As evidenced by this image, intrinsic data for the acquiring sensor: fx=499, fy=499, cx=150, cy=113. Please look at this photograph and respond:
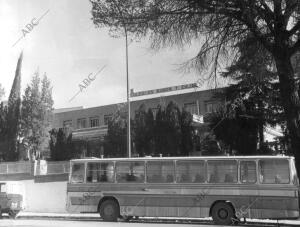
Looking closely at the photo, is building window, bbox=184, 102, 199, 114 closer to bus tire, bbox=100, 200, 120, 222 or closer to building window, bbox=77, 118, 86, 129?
building window, bbox=77, 118, 86, 129

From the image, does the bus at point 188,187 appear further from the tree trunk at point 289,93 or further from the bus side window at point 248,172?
the tree trunk at point 289,93

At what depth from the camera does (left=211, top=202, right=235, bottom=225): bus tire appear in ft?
64.8

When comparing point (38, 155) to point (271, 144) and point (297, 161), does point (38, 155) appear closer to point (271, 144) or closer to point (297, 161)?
point (271, 144)

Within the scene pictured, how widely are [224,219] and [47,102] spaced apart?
1037 inches

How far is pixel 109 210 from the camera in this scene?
21.6 metres

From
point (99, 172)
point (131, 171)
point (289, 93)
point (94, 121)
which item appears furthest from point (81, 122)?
point (289, 93)

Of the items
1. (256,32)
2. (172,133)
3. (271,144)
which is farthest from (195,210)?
(271,144)

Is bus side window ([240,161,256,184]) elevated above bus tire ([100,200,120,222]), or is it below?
above

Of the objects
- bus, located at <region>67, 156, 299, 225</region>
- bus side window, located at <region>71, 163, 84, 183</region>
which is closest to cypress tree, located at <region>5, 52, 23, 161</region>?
bus side window, located at <region>71, 163, 84, 183</region>

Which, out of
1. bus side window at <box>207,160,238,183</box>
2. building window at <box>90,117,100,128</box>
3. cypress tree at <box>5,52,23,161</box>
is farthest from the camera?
building window at <box>90,117,100,128</box>

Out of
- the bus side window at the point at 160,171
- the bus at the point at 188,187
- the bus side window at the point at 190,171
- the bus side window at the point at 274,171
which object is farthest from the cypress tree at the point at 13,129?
the bus side window at the point at 274,171

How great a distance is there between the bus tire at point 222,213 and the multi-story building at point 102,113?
21229 mm

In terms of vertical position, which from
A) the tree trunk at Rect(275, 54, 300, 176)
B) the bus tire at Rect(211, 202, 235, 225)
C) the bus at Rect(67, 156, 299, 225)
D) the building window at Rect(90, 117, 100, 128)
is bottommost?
the bus tire at Rect(211, 202, 235, 225)

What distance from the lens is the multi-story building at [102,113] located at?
50969mm
